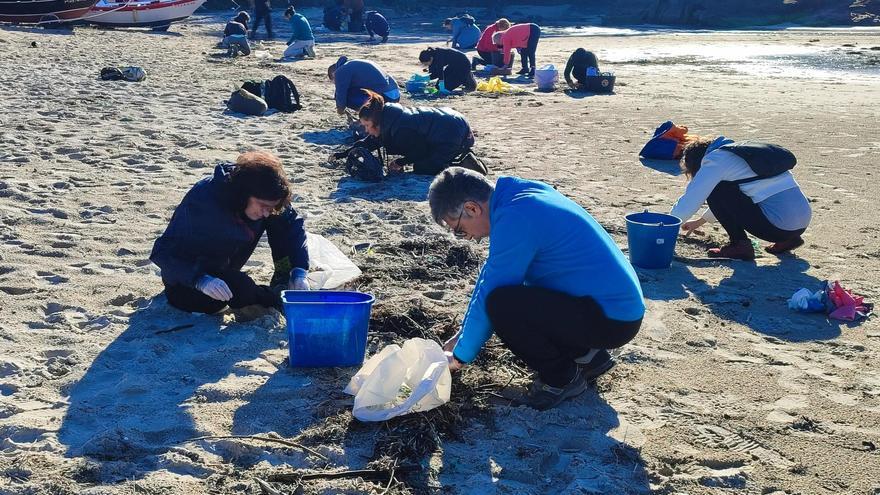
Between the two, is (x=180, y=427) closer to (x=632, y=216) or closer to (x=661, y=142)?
(x=632, y=216)

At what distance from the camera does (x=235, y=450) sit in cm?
342

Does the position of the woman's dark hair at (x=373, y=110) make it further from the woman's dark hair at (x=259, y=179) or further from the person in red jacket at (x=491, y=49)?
the person in red jacket at (x=491, y=49)

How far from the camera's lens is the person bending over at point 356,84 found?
10125mm

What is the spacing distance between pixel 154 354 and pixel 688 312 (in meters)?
2.89

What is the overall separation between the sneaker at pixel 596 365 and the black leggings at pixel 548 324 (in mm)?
195

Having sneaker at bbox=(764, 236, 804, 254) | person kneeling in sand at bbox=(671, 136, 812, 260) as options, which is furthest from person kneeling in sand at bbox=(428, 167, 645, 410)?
sneaker at bbox=(764, 236, 804, 254)

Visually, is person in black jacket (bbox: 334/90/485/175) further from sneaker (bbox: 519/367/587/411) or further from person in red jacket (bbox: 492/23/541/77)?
person in red jacket (bbox: 492/23/541/77)

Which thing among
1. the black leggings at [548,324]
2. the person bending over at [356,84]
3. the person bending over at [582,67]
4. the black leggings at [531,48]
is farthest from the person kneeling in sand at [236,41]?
the black leggings at [548,324]

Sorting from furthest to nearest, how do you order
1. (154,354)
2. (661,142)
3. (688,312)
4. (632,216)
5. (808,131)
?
→ 1. (808,131)
2. (661,142)
3. (632,216)
4. (688,312)
5. (154,354)

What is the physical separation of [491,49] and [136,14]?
420 inches

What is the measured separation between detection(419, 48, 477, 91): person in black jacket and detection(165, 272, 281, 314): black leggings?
9.82m

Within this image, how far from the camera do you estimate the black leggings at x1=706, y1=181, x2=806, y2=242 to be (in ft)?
19.3

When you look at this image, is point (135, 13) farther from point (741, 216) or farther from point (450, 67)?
point (741, 216)

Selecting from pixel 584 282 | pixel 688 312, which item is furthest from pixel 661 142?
pixel 584 282
